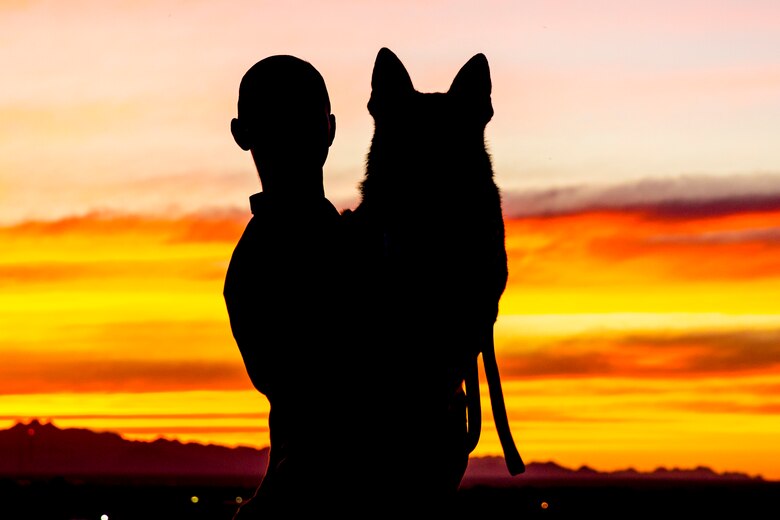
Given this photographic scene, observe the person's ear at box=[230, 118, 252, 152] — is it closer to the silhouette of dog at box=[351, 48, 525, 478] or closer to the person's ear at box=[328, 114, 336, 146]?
the person's ear at box=[328, 114, 336, 146]

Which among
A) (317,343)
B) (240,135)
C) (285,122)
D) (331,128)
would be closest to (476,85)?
(331,128)

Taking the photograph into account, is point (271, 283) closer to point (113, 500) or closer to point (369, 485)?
point (369, 485)

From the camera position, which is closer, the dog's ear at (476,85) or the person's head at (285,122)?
the person's head at (285,122)

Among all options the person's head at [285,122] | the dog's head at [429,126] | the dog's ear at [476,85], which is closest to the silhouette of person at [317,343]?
the person's head at [285,122]

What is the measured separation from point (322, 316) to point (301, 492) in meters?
0.40

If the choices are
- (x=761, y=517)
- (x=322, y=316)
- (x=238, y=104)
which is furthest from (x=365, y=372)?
(x=761, y=517)

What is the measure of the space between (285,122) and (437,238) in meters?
0.46

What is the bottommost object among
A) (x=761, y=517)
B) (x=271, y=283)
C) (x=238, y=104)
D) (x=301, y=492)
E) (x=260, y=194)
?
(x=301, y=492)

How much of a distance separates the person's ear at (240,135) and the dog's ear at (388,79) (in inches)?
12.7

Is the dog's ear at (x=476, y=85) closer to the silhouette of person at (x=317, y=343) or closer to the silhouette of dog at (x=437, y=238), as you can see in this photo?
the silhouette of dog at (x=437, y=238)

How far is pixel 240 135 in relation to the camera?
3.16 m

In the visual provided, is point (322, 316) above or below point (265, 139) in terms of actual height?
below

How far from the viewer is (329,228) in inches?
121

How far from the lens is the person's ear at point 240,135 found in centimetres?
316
